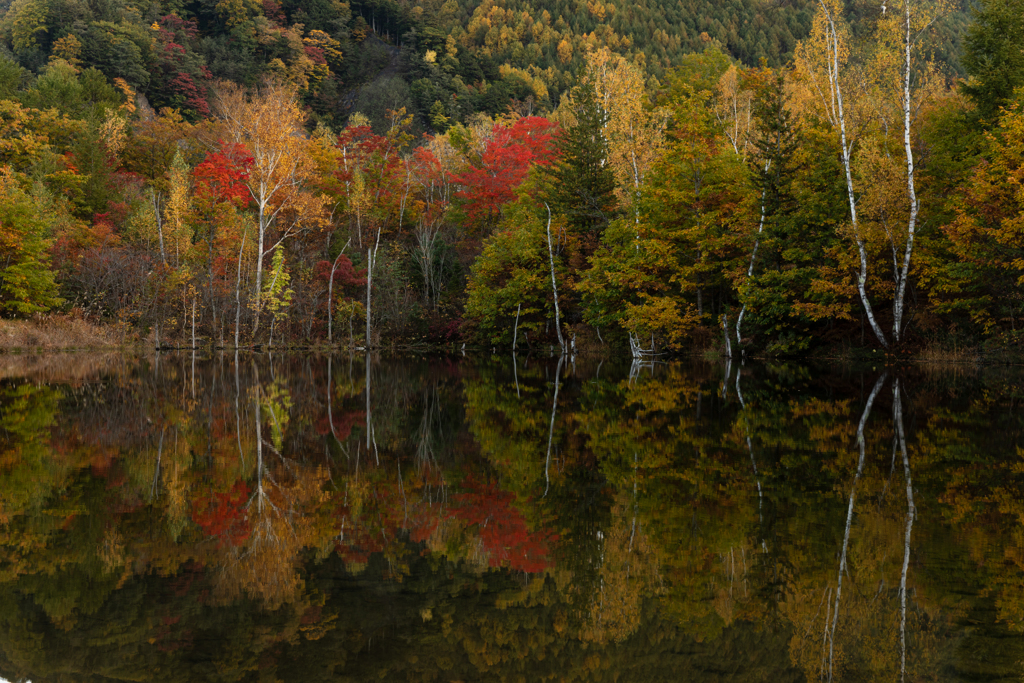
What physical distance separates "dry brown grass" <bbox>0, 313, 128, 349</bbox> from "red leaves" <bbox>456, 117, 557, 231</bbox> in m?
20.0

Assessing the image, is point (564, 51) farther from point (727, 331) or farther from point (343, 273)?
point (727, 331)

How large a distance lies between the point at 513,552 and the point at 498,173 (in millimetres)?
41377

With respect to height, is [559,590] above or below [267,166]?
below

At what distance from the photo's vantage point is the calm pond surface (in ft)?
10.9

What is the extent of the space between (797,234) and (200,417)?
73.8ft

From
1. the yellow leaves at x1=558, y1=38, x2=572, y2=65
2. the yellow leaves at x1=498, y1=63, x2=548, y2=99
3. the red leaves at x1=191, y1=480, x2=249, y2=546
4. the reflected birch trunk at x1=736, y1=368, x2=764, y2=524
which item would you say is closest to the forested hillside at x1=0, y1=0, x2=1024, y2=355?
the reflected birch trunk at x1=736, y1=368, x2=764, y2=524

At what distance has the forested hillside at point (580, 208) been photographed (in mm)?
25797

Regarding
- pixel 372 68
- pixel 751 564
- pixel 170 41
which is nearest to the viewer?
pixel 751 564

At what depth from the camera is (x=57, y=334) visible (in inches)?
1259

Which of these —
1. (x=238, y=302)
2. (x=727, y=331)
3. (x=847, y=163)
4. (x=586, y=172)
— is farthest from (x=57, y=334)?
(x=847, y=163)

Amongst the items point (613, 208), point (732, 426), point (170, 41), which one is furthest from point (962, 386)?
point (170, 41)

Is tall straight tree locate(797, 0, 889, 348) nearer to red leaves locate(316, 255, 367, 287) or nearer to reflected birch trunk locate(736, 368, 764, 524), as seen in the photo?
reflected birch trunk locate(736, 368, 764, 524)

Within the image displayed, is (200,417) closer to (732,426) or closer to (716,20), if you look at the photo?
(732,426)

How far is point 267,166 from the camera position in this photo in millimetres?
38625
